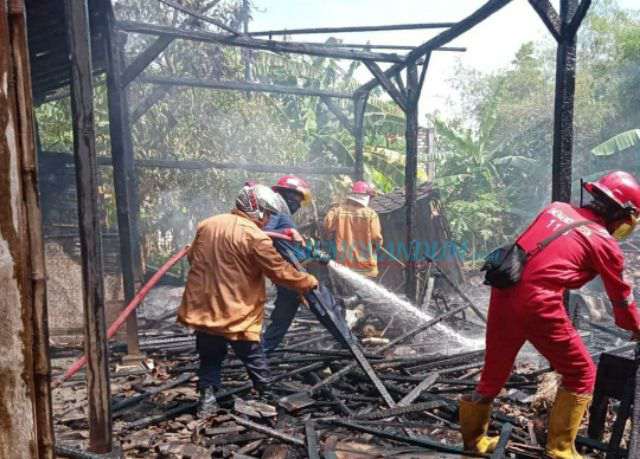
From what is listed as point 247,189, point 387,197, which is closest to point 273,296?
point 387,197

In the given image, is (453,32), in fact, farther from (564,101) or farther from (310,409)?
(310,409)

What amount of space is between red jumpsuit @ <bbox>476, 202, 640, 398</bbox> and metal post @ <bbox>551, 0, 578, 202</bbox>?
1466 millimetres

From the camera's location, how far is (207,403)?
4.83m

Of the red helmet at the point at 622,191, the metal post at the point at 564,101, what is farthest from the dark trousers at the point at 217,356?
the metal post at the point at 564,101

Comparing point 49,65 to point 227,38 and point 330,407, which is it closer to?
point 227,38

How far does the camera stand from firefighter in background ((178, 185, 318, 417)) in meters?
4.75

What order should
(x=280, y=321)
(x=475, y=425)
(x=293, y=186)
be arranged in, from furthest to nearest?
(x=293, y=186) < (x=280, y=321) < (x=475, y=425)

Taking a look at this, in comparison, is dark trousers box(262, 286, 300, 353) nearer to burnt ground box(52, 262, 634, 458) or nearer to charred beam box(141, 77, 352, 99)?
burnt ground box(52, 262, 634, 458)

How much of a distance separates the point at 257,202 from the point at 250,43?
176 inches

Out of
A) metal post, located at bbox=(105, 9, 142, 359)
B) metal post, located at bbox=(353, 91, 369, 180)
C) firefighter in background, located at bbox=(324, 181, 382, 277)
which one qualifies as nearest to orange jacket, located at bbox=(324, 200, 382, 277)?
firefighter in background, located at bbox=(324, 181, 382, 277)

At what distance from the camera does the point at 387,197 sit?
41.4 feet

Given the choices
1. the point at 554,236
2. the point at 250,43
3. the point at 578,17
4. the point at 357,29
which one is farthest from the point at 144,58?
the point at 554,236

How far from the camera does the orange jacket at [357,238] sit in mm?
8922

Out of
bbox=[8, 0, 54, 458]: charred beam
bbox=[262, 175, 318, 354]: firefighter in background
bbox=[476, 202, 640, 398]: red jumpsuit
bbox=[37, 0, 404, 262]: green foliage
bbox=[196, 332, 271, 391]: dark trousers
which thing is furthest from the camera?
bbox=[37, 0, 404, 262]: green foliage
